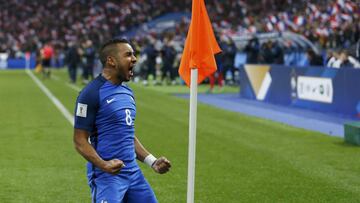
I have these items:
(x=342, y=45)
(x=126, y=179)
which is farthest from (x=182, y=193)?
(x=342, y=45)

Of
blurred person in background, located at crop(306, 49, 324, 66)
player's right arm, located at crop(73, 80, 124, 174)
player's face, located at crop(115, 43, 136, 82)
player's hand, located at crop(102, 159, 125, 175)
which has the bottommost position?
blurred person in background, located at crop(306, 49, 324, 66)

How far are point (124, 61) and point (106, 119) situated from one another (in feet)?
1.44

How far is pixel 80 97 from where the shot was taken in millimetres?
5773

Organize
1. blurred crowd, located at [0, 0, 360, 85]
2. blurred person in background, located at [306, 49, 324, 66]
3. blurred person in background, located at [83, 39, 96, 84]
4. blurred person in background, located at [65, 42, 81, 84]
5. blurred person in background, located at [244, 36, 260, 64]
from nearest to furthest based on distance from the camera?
blurred person in background, located at [306, 49, 324, 66] → blurred crowd, located at [0, 0, 360, 85] → blurred person in background, located at [244, 36, 260, 64] → blurred person in background, located at [65, 42, 81, 84] → blurred person in background, located at [83, 39, 96, 84]

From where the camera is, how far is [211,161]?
13031 millimetres

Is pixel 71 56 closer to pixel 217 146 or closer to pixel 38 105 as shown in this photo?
pixel 38 105

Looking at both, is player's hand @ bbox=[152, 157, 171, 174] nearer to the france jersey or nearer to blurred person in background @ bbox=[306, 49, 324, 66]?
the france jersey

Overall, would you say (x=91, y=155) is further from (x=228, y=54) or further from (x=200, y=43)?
(x=228, y=54)

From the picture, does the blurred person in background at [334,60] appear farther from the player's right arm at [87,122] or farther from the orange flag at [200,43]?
the player's right arm at [87,122]

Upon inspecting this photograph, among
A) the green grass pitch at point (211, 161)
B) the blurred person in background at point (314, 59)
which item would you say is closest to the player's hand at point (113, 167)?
the green grass pitch at point (211, 161)

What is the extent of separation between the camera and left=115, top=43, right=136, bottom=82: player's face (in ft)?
19.1

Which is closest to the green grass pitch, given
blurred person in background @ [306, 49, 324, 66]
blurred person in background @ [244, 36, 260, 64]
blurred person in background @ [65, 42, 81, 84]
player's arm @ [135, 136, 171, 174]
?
player's arm @ [135, 136, 171, 174]

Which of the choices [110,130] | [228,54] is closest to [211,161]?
[110,130]

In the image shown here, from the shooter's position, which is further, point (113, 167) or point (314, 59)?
point (314, 59)
